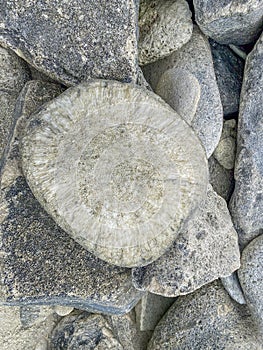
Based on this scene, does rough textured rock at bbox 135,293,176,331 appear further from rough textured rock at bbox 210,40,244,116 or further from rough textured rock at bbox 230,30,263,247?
rough textured rock at bbox 210,40,244,116

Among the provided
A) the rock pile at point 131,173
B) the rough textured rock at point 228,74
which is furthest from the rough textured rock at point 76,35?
the rough textured rock at point 228,74

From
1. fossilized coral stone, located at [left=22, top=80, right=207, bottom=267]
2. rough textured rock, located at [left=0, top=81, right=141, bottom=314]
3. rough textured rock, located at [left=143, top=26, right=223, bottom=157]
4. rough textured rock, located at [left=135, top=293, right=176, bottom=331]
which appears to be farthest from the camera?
rough textured rock, located at [left=135, top=293, right=176, bottom=331]

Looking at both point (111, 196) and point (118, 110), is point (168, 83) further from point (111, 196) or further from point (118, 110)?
point (111, 196)

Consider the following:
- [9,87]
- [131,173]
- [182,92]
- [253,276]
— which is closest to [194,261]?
[253,276]

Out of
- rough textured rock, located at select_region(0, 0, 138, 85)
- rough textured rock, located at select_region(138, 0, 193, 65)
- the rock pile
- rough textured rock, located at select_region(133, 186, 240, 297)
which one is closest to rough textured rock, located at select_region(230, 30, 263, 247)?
the rock pile

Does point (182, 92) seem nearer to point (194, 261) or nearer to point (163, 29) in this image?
point (163, 29)

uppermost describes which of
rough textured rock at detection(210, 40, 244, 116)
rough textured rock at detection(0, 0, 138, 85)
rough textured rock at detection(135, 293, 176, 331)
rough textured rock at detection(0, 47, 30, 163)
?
rough textured rock at detection(0, 0, 138, 85)

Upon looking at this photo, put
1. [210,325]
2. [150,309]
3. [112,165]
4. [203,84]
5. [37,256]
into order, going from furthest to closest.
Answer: [150,309] < [210,325] < [203,84] < [37,256] < [112,165]
